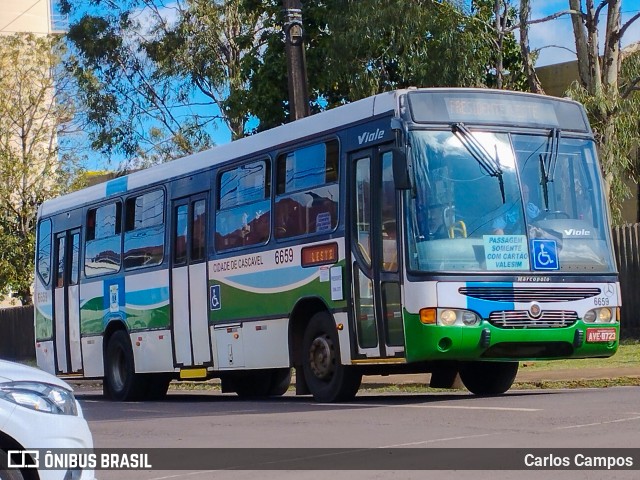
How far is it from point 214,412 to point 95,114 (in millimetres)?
26021

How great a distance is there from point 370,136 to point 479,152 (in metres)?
1.24

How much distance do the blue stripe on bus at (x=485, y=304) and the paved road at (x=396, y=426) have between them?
100cm

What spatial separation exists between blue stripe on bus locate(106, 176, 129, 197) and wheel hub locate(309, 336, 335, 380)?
Result: 5.90 meters

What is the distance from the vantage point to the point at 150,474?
9.31 meters

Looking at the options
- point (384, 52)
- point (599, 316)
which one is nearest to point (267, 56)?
point (384, 52)

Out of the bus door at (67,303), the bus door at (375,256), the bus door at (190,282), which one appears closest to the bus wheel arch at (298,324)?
the bus door at (375,256)

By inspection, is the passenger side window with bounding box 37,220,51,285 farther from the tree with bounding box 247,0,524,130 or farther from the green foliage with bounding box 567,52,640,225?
the green foliage with bounding box 567,52,640,225

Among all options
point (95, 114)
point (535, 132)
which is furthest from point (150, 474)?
point (95, 114)

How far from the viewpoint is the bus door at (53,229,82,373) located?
21.2m

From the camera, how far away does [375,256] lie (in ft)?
46.1

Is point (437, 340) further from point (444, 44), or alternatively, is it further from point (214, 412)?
point (444, 44)

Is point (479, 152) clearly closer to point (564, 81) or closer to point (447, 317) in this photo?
point (447, 317)

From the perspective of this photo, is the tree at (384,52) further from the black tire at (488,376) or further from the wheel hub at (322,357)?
the wheel hub at (322,357)

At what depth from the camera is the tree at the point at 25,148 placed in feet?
143
